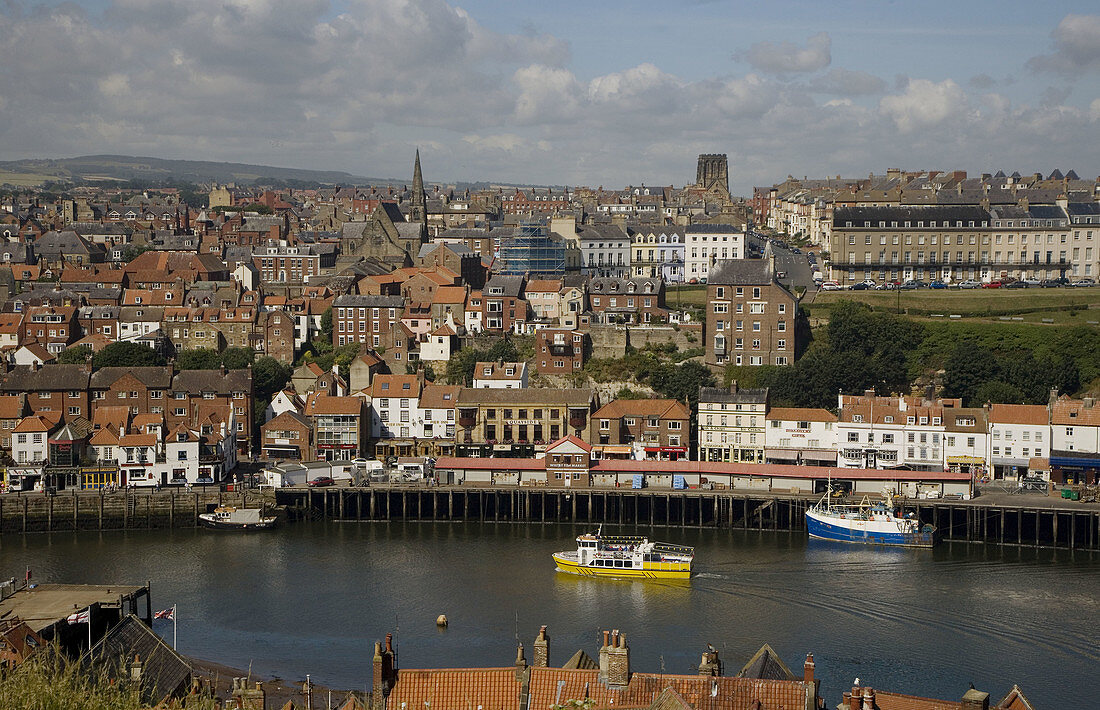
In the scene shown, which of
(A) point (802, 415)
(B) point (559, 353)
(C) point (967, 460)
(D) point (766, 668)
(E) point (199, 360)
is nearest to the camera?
(D) point (766, 668)

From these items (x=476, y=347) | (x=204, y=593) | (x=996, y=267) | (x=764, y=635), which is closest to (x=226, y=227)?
(x=476, y=347)

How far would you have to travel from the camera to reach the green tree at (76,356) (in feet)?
197

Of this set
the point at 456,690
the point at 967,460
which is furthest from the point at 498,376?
the point at 456,690

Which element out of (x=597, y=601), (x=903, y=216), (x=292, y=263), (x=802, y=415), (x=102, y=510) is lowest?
(x=597, y=601)

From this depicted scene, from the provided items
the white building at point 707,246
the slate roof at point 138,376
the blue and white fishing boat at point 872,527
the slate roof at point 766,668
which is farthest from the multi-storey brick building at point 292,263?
the slate roof at point 766,668

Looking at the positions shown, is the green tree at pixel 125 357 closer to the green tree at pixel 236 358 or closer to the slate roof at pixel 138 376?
the slate roof at pixel 138 376

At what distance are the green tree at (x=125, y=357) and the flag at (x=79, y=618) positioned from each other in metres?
27.9

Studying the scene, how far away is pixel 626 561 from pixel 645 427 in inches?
518

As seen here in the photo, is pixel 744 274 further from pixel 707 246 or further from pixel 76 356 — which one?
pixel 76 356

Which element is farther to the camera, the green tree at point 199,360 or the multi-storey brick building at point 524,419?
the green tree at point 199,360

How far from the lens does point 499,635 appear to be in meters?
34.2

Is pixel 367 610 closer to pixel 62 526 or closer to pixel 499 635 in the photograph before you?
pixel 499 635

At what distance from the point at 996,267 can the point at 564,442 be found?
32812 millimetres

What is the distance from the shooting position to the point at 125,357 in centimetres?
5894
